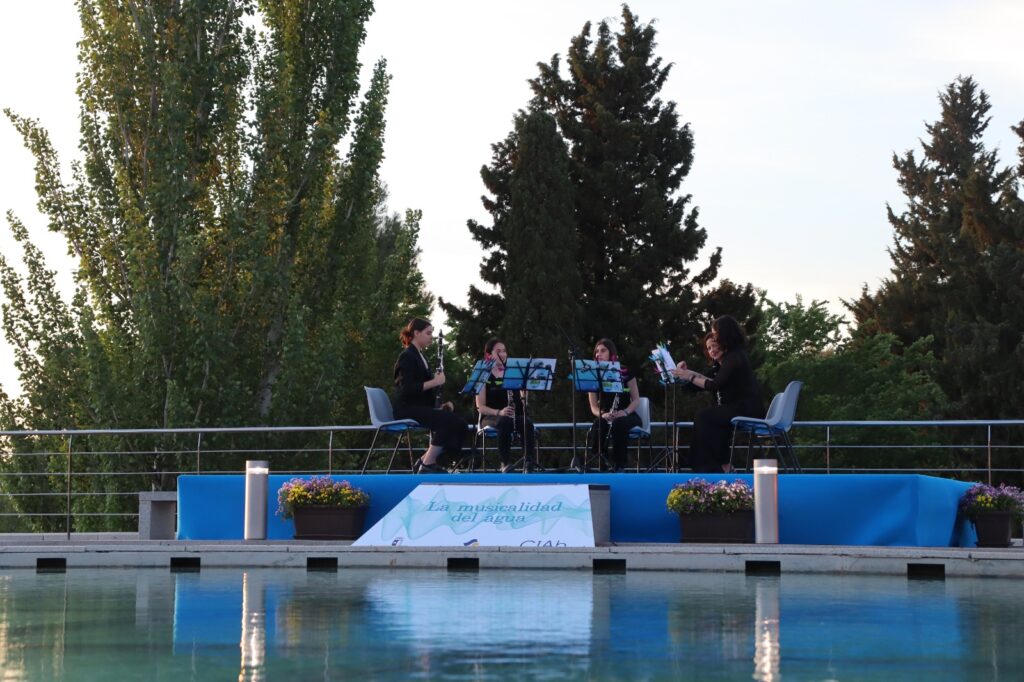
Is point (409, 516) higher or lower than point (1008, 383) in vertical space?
→ lower

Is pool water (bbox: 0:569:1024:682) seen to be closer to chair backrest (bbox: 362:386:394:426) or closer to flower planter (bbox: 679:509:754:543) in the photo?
flower planter (bbox: 679:509:754:543)

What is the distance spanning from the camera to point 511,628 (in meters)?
6.49

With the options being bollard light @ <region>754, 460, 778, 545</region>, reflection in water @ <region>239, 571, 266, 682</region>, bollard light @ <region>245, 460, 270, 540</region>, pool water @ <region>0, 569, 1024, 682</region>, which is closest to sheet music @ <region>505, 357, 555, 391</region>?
bollard light @ <region>754, 460, 778, 545</region>

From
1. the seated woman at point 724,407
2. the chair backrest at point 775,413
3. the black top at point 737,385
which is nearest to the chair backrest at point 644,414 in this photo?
the seated woman at point 724,407

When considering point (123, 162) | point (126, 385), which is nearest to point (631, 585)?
point (126, 385)

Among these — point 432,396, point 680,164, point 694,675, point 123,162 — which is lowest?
point 694,675

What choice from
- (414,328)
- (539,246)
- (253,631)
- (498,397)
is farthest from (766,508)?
(539,246)

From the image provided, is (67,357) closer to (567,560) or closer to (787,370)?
(567,560)

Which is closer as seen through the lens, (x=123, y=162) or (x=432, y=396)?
(x=432, y=396)

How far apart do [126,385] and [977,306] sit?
23225 mm

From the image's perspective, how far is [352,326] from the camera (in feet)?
85.7

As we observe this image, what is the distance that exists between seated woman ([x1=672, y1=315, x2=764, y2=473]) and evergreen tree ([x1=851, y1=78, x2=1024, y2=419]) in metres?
24.0

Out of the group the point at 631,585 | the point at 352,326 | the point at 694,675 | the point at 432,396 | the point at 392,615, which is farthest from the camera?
the point at 352,326

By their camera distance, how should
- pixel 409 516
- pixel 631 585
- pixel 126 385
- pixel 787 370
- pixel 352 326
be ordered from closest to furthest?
pixel 631 585 → pixel 409 516 → pixel 126 385 → pixel 352 326 → pixel 787 370
